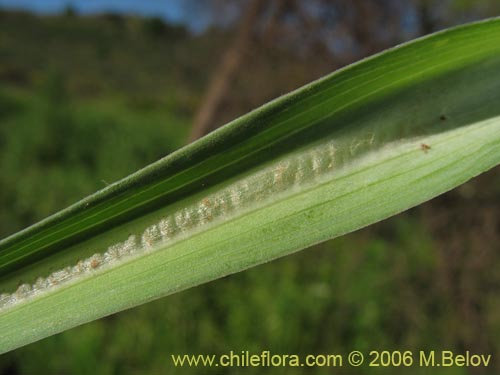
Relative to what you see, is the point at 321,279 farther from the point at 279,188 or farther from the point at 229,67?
the point at 279,188

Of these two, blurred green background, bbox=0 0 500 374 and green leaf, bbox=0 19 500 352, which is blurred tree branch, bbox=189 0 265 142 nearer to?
blurred green background, bbox=0 0 500 374

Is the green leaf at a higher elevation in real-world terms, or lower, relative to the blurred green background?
lower

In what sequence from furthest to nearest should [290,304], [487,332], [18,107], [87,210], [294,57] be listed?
[18,107]
[290,304]
[294,57]
[487,332]
[87,210]

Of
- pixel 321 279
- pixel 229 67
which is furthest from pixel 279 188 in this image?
pixel 321 279

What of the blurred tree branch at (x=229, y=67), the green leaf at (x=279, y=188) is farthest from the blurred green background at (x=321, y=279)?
the green leaf at (x=279, y=188)

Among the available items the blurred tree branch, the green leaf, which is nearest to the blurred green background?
the blurred tree branch

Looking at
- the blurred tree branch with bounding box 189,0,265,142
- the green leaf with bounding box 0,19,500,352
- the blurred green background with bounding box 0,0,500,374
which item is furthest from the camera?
the blurred tree branch with bounding box 189,0,265,142

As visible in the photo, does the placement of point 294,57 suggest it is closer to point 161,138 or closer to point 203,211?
point 203,211

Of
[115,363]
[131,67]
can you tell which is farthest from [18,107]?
[115,363]
